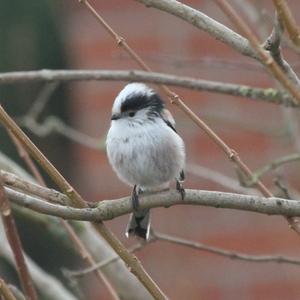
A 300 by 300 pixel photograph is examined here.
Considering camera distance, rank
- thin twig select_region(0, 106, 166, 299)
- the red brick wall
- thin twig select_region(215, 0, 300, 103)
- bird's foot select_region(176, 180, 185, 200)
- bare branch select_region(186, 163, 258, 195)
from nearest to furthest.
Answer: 1. thin twig select_region(215, 0, 300, 103)
2. thin twig select_region(0, 106, 166, 299)
3. bird's foot select_region(176, 180, 185, 200)
4. bare branch select_region(186, 163, 258, 195)
5. the red brick wall

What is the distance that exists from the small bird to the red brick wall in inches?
84.7

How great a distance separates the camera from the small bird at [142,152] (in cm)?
271

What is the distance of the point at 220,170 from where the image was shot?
5.12 m

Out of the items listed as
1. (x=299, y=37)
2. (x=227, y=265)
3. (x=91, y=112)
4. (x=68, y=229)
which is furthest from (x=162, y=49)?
(x=299, y=37)

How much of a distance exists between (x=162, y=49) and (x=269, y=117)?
0.55 metres

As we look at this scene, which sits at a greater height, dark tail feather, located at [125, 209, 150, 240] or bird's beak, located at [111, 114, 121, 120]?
bird's beak, located at [111, 114, 121, 120]

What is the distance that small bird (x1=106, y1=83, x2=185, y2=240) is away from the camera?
271cm

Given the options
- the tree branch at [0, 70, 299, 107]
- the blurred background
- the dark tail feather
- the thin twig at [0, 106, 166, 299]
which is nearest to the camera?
the thin twig at [0, 106, 166, 299]

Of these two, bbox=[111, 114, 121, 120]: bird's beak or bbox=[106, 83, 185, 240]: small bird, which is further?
bbox=[111, 114, 121, 120]: bird's beak

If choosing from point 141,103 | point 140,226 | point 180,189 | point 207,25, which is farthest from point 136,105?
point 207,25

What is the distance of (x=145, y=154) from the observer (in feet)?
8.96

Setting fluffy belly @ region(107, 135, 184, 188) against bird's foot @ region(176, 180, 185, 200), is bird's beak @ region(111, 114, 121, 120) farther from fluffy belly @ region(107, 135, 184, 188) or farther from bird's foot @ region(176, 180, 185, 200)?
bird's foot @ region(176, 180, 185, 200)

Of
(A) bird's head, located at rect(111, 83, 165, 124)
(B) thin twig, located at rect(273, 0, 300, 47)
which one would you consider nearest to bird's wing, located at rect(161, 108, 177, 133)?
(A) bird's head, located at rect(111, 83, 165, 124)

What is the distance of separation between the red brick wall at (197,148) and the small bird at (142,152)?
7.06ft
